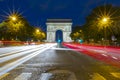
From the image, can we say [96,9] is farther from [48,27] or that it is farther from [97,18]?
[48,27]

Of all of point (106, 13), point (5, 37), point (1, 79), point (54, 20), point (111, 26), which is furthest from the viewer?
point (54, 20)

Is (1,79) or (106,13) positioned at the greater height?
(106,13)

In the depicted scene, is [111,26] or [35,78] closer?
[35,78]

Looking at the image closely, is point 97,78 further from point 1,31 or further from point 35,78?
point 1,31

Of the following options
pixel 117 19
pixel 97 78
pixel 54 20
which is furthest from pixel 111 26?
pixel 54 20

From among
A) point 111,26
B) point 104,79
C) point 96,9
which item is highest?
point 96,9

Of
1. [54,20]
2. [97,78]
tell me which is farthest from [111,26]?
[54,20]

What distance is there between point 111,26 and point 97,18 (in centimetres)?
1116

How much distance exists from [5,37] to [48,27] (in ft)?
341

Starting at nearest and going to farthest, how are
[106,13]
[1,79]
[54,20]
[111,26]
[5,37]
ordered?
1. [1,79]
2. [111,26]
3. [106,13]
4. [5,37]
5. [54,20]

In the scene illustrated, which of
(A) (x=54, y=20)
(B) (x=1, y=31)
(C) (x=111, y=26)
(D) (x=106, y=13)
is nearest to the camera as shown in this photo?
(C) (x=111, y=26)

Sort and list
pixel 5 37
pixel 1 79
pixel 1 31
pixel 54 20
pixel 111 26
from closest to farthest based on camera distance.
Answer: pixel 1 79 → pixel 111 26 → pixel 1 31 → pixel 5 37 → pixel 54 20

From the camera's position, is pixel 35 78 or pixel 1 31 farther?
pixel 1 31

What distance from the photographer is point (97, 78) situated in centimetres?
1034
